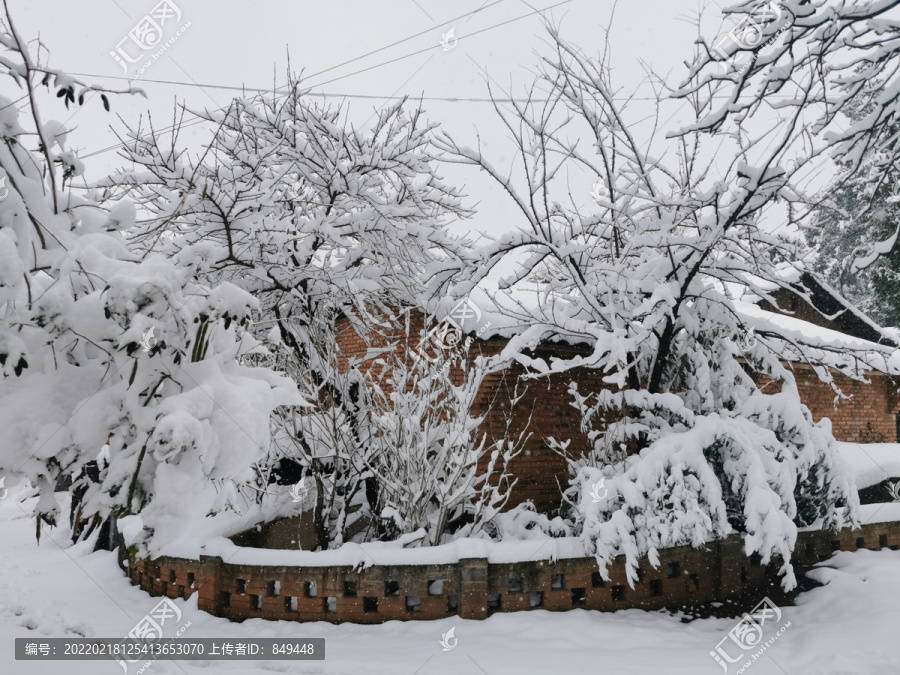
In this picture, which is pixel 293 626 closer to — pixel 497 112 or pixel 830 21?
pixel 497 112

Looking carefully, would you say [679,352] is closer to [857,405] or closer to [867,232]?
[857,405]

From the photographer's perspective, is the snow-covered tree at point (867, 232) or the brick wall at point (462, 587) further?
the brick wall at point (462, 587)

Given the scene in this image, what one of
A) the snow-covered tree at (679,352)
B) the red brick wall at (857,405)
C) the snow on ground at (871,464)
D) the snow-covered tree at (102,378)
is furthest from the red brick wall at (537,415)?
the red brick wall at (857,405)

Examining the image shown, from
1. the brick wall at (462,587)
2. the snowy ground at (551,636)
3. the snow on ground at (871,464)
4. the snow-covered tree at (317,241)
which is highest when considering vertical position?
the snow-covered tree at (317,241)

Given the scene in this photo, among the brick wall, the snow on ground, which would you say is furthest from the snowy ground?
the snow on ground

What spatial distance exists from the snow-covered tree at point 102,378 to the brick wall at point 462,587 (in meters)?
2.91

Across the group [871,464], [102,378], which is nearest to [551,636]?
[102,378]

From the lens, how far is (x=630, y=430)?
20.1 ft

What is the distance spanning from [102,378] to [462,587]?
368 cm

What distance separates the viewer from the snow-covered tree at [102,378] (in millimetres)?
2518

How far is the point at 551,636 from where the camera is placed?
484 cm

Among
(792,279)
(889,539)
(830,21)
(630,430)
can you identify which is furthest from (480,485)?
(830,21)

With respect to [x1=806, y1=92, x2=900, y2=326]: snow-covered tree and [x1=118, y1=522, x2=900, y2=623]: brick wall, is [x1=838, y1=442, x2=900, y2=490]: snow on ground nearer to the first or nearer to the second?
[x1=806, y1=92, x2=900, y2=326]: snow-covered tree

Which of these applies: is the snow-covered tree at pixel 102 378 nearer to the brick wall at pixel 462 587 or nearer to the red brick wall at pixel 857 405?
the brick wall at pixel 462 587
